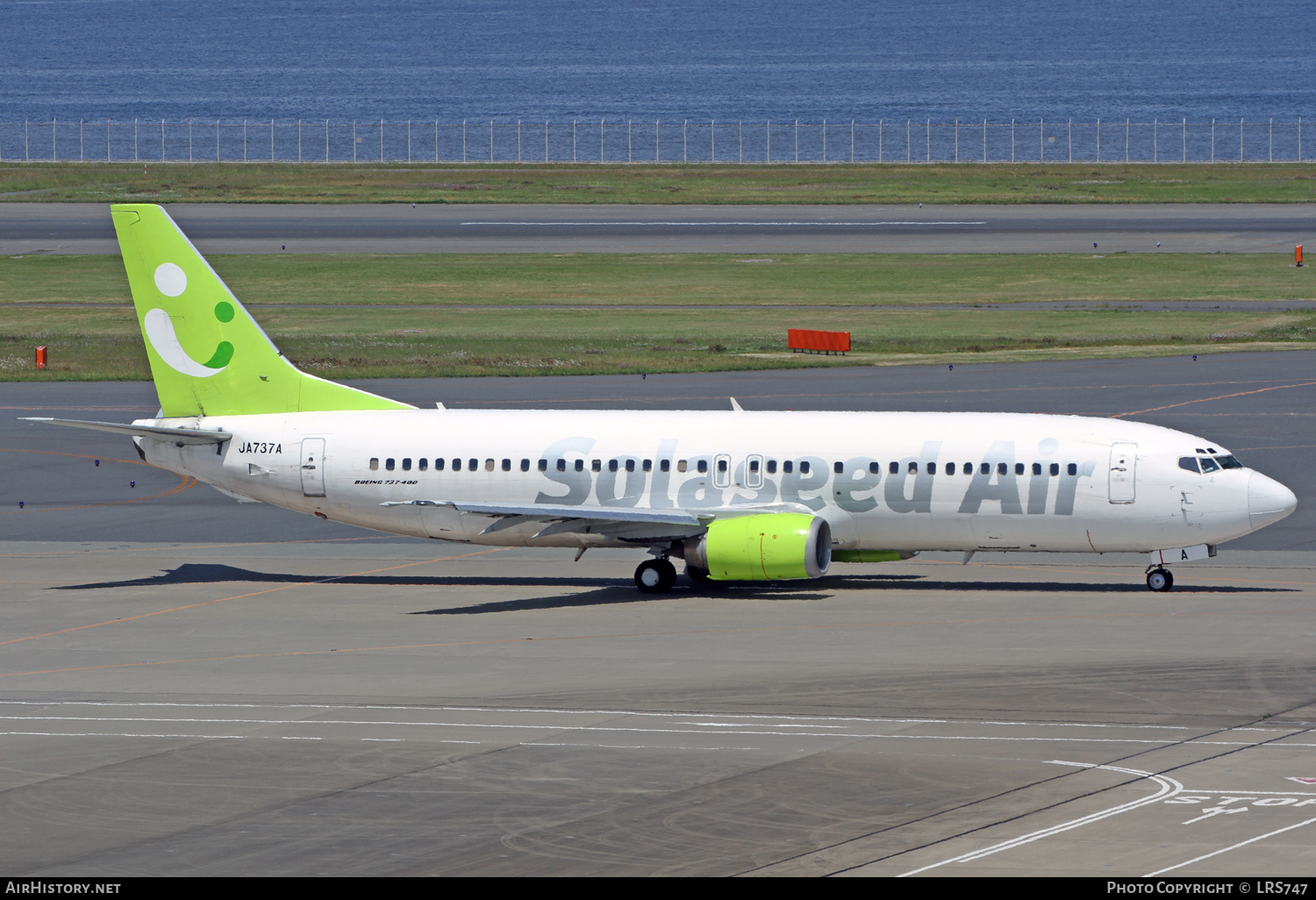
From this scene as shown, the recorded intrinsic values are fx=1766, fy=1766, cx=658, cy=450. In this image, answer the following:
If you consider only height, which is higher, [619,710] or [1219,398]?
[1219,398]

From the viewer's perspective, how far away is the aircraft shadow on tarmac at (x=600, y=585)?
46.2 metres

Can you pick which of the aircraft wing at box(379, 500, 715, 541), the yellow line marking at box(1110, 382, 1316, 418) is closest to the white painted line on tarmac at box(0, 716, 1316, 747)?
the aircraft wing at box(379, 500, 715, 541)

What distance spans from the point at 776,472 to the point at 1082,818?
21.8 m

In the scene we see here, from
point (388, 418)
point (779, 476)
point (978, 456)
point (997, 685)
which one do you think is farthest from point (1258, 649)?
point (388, 418)

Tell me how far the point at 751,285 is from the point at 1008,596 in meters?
64.4

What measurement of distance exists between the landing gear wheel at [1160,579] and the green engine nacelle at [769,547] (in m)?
8.50

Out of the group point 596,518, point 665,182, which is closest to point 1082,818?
point 596,518

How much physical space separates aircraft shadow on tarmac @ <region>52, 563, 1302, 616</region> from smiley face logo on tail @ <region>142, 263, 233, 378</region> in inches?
231

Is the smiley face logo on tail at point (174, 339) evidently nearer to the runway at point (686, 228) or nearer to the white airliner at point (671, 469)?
the white airliner at point (671, 469)

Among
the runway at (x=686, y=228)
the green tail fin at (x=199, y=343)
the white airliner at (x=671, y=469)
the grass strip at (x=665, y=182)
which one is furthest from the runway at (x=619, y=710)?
the grass strip at (x=665, y=182)

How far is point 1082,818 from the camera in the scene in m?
25.7

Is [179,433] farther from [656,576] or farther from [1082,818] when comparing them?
[1082,818]

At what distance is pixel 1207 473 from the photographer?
44875 millimetres

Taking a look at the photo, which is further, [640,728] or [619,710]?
[619,710]
